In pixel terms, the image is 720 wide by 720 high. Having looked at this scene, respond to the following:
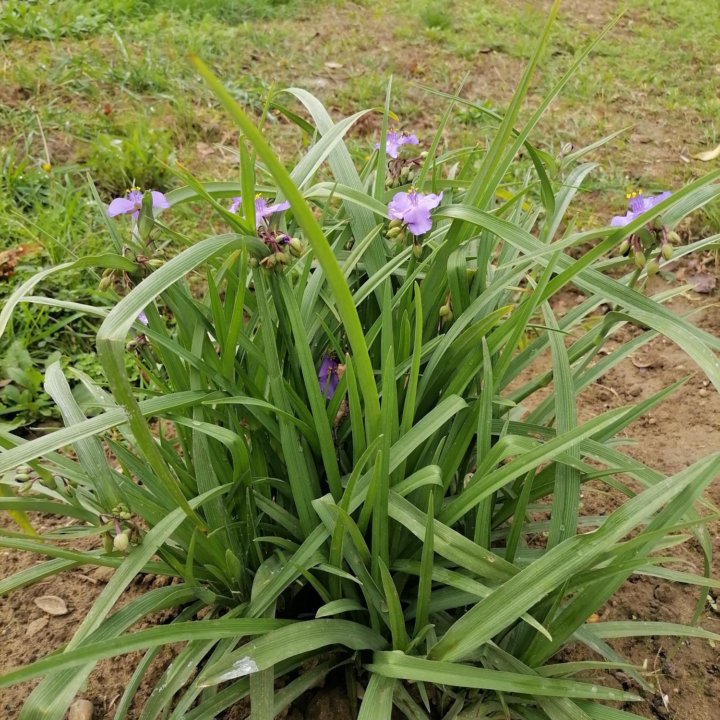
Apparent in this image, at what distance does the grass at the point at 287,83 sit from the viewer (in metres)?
2.41

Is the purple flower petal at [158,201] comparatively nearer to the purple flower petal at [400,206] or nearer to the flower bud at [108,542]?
the purple flower petal at [400,206]

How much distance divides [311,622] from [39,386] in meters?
1.25

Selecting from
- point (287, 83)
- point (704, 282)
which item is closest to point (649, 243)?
point (704, 282)

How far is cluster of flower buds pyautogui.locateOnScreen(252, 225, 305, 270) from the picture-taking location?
35.9 inches

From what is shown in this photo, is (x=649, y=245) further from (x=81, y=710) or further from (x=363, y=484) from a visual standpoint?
(x=81, y=710)

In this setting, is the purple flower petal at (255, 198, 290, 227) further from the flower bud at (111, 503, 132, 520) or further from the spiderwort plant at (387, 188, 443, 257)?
the flower bud at (111, 503, 132, 520)

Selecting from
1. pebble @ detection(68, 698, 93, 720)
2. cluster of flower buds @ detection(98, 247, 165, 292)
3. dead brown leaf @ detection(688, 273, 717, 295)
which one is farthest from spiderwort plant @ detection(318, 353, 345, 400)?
dead brown leaf @ detection(688, 273, 717, 295)

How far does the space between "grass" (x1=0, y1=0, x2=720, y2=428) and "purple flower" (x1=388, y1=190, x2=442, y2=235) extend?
1231 mm

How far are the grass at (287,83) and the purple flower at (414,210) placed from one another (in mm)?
1231

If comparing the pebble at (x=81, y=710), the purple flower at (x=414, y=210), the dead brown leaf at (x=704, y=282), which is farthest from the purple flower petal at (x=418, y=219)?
the dead brown leaf at (x=704, y=282)

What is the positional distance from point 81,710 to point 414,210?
1.03m

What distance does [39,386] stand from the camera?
1.81 m

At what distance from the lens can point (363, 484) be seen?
38.7 inches

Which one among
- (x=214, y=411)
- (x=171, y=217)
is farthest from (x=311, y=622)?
(x=171, y=217)
